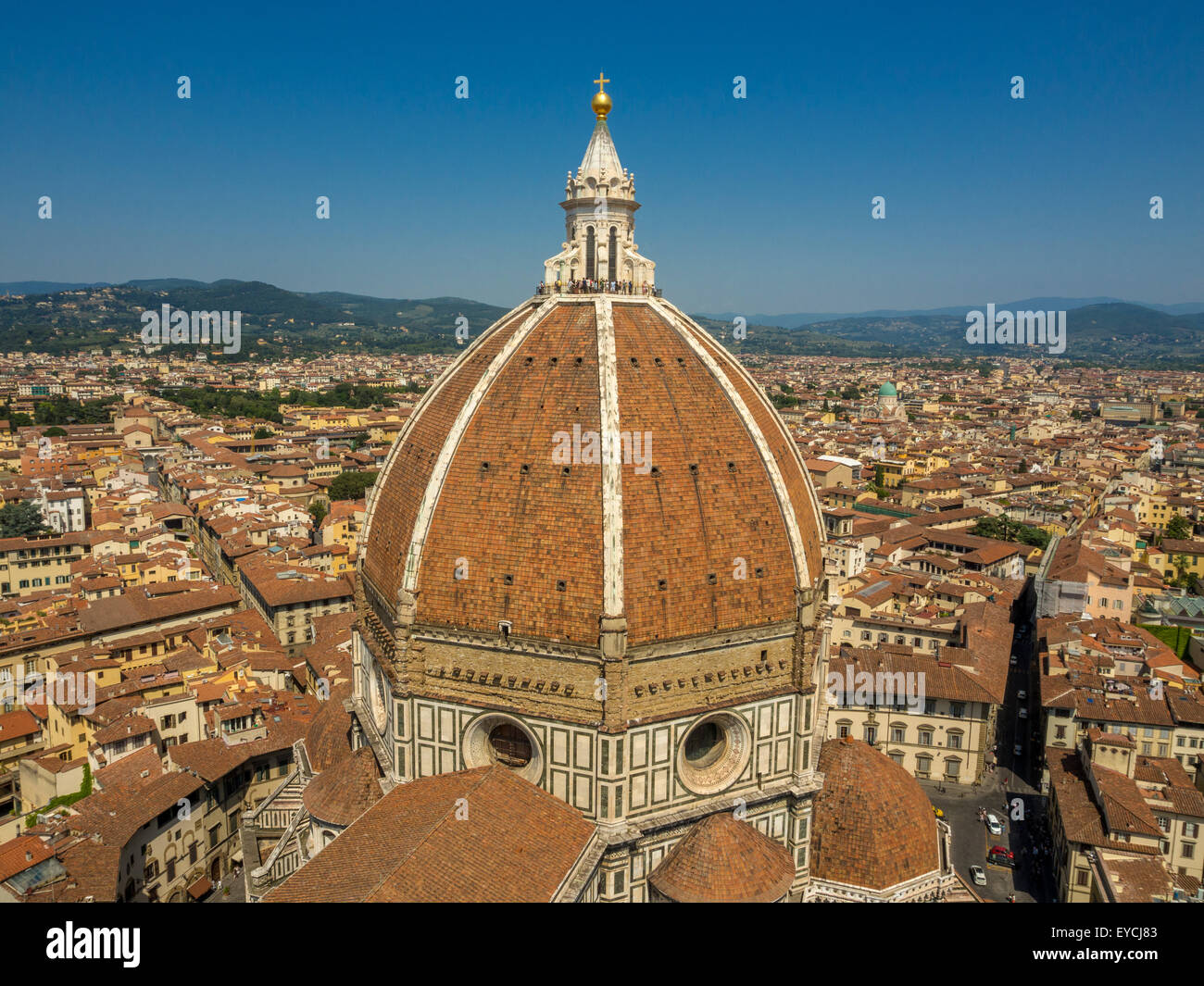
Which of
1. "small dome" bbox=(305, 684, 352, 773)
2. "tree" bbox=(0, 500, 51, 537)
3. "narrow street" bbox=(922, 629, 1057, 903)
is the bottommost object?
"narrow street" bbox=(922, 629, 1057, 903)

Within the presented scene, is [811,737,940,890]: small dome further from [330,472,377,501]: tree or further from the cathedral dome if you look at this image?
[330,472,377,501]: tree

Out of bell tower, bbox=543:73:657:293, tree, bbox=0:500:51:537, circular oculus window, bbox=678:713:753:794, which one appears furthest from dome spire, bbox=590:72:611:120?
tree, bbox=0:500:51:537

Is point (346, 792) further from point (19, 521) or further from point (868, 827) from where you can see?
point (19, 521)

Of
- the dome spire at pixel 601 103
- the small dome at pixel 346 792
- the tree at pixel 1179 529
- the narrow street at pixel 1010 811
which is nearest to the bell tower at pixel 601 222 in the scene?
the dome spire at pixel 601 103

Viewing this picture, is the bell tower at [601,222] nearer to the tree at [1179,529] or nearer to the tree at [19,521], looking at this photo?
the tree at [19,521]

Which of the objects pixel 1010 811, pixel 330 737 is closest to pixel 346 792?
pixel 330 737
